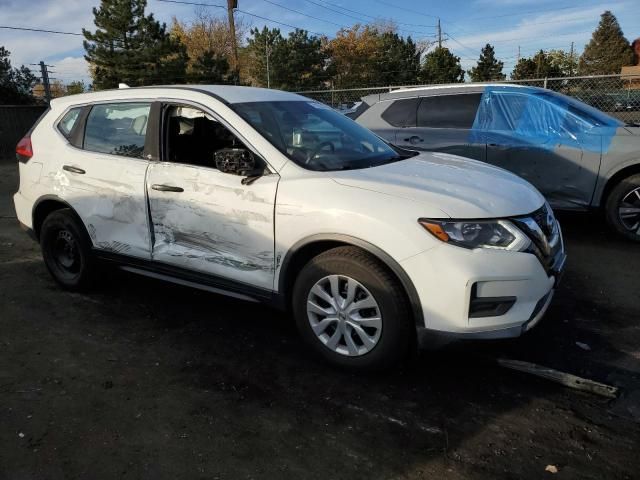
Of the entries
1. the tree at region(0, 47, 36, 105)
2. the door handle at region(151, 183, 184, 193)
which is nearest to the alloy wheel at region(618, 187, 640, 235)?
the door handle at region(151, 183, 184, 193)

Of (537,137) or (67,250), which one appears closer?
(67,250)

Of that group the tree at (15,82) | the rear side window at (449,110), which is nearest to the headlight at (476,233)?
the rear side window at (449,110)

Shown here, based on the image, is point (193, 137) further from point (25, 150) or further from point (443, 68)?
point (443, 68)

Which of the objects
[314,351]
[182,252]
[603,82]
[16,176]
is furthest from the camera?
[16,176]

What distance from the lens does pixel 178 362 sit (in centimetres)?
334

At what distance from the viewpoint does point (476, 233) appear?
273 centimetres

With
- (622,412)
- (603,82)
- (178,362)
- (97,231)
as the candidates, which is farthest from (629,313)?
(603,82)

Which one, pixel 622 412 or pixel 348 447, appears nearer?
pixel 348 447

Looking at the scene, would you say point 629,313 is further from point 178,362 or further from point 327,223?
point 178,362

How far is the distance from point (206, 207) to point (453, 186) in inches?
62.3

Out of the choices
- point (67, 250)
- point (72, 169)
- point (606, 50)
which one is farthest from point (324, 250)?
point (606, 50)

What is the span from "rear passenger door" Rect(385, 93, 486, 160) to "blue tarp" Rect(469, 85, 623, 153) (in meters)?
0.10

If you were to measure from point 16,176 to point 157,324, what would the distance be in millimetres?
10221

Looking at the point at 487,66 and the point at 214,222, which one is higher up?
the point at 487,66
